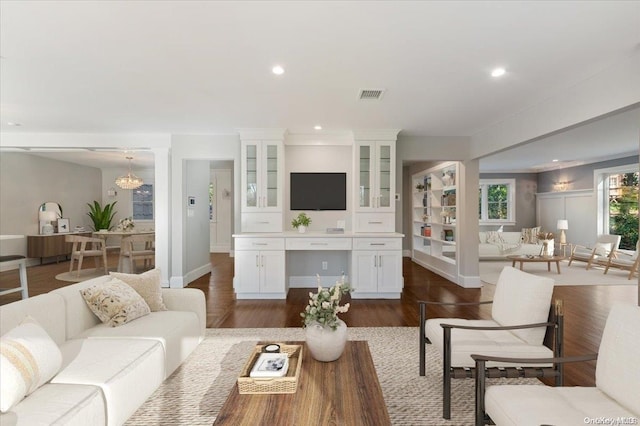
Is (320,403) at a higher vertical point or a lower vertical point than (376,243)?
lower

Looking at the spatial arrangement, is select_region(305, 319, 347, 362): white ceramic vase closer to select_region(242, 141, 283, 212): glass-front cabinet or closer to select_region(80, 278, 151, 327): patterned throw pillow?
select_region(80, 278, 151, 327): patterned throw pillow

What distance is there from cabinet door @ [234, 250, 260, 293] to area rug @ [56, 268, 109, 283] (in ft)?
11.1

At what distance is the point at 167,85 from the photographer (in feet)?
10.7

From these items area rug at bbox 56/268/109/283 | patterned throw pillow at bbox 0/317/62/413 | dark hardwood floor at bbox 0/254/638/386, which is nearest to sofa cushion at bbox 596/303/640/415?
dark hardwood floor at bbox 0/254/638/386

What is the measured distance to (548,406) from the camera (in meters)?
1.46

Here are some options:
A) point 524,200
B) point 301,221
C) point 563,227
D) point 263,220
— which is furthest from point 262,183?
point 524,200

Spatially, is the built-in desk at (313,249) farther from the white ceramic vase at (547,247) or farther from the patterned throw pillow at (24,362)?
the white ceramic vase at (547,247)

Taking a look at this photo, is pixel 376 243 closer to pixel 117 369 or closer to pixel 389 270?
pixel 389 270

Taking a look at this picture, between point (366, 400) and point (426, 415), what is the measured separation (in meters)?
0.75

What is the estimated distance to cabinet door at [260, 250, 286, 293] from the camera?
4.79m

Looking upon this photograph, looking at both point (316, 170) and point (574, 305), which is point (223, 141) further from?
point (574, 305)

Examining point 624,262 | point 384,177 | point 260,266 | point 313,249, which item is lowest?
point 624,262

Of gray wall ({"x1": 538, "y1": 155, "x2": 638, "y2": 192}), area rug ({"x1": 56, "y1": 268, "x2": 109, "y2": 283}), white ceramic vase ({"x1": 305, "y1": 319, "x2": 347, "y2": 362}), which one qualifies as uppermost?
gray wall ({"x1": 538, "y1": 155, "x2": 638, "y2": 192})

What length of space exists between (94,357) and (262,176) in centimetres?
340
